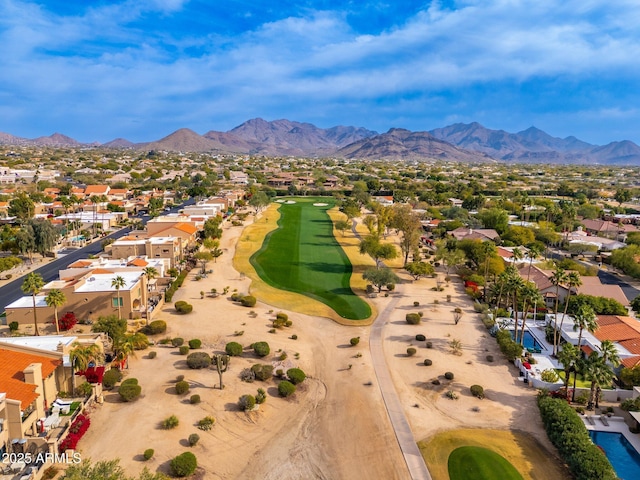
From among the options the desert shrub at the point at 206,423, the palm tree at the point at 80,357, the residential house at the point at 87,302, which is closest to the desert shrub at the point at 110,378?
the palm tree at the point at 80,357

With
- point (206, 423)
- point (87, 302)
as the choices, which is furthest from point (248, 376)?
point (87, 302)

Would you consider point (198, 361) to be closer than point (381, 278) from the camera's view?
Yes

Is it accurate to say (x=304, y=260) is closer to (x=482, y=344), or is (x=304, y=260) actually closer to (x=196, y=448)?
(x=482, y=344)

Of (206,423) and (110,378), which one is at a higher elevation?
(110,378)

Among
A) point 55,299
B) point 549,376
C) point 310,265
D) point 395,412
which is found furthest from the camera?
point 310,265

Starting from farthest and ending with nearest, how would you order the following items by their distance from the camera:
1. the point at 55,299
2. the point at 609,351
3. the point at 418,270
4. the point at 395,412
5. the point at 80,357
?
the point at 418,270
the point at 55,299
the point at 609,351
the point at 395,412
the point at 80,357

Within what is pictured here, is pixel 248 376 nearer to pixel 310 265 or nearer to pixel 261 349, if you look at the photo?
pixel 261 349
